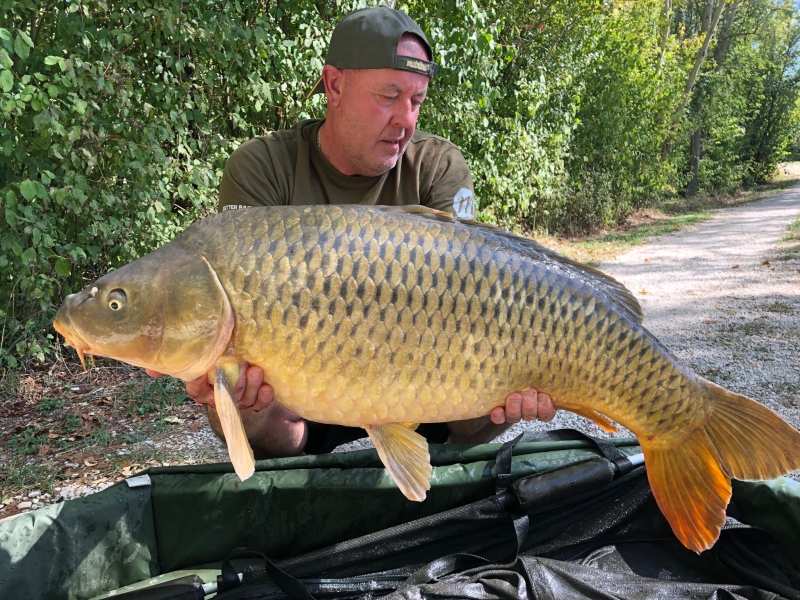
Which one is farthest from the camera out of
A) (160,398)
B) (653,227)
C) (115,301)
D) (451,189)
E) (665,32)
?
(665,32)

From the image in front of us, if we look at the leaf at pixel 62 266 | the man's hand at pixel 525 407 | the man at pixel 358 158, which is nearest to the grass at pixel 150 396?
the leaf at pixel 62 266

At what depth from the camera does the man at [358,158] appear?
166 centimetres

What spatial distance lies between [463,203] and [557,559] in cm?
99

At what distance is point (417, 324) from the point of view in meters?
1.14

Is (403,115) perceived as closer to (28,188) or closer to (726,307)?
(28,188)

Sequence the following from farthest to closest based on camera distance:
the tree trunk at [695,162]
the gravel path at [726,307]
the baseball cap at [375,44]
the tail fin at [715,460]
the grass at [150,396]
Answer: the tree trunk at [695,162], the gravel path at [726,307], the grass at [150,396], the baseball cap at [375,44], the tail fin at [715,460]

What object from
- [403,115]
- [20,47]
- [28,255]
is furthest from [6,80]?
[403,115]

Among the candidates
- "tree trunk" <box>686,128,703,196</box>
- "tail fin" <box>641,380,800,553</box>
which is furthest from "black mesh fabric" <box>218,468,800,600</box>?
"tree trunk" <box>686,128,703,196</box>

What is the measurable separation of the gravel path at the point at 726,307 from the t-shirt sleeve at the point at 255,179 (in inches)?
48.8

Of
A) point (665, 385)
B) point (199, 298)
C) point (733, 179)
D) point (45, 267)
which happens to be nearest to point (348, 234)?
point (199, 298)

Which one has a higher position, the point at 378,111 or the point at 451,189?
the point at 378,111

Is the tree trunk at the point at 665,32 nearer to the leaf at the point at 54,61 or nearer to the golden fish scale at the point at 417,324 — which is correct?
the leaf at the point at 54,61

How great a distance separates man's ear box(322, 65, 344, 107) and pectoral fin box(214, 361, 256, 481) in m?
0.89

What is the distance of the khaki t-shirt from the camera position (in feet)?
5.76
